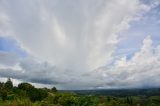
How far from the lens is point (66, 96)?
388ft

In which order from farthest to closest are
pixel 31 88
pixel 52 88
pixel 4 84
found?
pixel 52 88 < pixel 4 84 < pixel 31 88

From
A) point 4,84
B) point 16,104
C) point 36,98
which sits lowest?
point 16,104

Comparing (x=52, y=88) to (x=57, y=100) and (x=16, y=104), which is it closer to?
(x=57, y=100)

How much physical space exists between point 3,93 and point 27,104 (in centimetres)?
5761

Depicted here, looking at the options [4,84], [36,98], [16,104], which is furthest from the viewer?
[4,84]

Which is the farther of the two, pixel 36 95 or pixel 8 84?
pixel 8 84

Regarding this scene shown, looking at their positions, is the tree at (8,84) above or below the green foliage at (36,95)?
above

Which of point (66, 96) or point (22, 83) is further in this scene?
point (22, 83)

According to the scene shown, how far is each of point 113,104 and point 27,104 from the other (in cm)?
8162

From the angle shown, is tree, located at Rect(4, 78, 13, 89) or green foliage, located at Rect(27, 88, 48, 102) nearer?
green foliage, located at Rect(27, 88, 48, 102)

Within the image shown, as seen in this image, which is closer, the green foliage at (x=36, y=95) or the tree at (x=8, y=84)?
the green foliage at (x=36, y=95)

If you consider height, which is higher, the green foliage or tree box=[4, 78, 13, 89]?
tree box=[4, 78, 13, 89]

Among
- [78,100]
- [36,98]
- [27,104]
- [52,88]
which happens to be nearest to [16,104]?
[27,104]

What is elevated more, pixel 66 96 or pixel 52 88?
pixel 52 88
